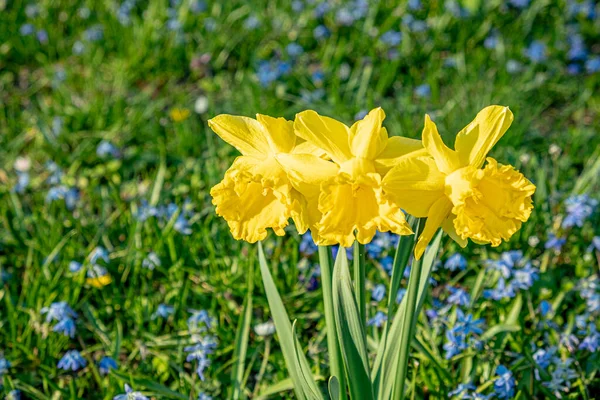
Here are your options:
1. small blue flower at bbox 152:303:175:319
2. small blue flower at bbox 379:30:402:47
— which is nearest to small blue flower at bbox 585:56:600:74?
small blue flower at bbox 379:30:402:47

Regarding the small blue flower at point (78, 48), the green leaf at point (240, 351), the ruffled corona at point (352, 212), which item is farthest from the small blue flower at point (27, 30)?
the ruffled corona at point (352, 212)

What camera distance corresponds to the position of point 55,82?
3.67 metres

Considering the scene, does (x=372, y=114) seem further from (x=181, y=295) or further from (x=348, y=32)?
(x=348, y=32)

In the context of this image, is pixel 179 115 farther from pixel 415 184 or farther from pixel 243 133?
pixel 415 184

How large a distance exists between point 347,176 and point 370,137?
9 cm

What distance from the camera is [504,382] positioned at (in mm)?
1908

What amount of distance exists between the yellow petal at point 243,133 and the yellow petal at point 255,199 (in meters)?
0.06

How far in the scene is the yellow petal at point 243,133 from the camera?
4.50 ft

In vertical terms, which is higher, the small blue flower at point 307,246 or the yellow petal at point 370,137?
the yellow petal at point 370,137

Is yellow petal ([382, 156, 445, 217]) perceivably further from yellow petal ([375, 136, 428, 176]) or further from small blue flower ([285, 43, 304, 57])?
small blue flower ([285, 43, 304, 57])

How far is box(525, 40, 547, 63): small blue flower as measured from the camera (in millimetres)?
3598

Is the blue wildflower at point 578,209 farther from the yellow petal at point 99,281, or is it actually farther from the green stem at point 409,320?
the yellow petal at point 99,281

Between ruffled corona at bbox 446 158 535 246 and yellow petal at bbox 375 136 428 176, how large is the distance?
9cm

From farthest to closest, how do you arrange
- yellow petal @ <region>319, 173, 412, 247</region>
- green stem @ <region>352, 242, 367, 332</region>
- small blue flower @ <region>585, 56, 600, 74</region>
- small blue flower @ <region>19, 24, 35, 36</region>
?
small blue flower @ <region>19, 24, 35, 36</region>
small blue flower @ <region>585, 56, 600, 74</region>
green stem @ <region>352, 242, 367, 332</region>
yellow petal @ <region>319, 173, 412, 247</region>
